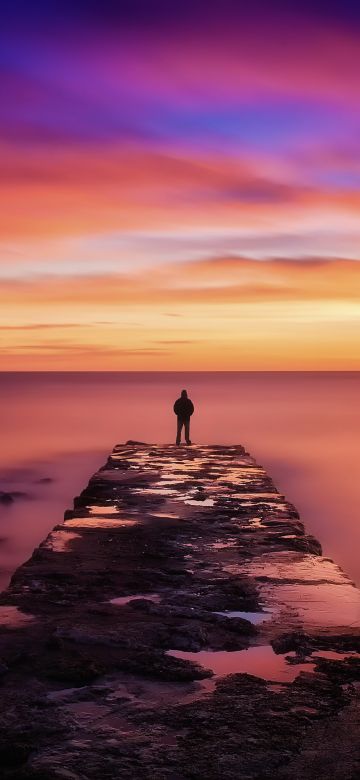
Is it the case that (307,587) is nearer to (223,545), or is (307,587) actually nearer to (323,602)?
(323,602)

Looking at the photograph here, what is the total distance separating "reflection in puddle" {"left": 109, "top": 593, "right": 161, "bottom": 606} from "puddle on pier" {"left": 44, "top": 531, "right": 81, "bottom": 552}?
2205mm

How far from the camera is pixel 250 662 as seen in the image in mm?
6363

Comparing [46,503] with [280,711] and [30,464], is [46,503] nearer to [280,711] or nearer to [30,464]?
[30,464]

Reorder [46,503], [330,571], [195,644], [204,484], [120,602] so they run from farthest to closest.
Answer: [46,503]
[204,484]
[330,571]
[120,602]
[195,644]

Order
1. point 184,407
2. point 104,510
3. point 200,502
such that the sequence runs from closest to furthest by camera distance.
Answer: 1. point 104,510
2. point 200,502
3. point 184,407

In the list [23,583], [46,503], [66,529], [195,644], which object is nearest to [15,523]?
[46,503]

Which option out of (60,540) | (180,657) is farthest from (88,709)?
(60,540)

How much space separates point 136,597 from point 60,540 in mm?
2851

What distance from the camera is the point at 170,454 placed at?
22156 millimetres

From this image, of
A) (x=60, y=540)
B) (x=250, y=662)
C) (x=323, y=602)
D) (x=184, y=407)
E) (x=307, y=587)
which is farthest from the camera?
(x=184, y=407)

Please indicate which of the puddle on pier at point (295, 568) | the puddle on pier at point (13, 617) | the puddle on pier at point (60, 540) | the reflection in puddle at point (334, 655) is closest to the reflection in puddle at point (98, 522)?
the puddle on pier at point (60, 540)

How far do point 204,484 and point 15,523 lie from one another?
A: 855 cm

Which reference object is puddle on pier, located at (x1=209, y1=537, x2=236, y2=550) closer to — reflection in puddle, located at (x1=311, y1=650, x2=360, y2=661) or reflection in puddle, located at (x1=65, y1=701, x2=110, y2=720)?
reflection in puddle, located at (x1=311, y1=650, x2=360, y2=661)

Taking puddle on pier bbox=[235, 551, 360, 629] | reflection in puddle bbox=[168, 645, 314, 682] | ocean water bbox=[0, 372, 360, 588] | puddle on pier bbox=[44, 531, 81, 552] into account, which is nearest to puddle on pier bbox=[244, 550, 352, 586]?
puddle on pier bbox=[235, 551, 360, 629]
